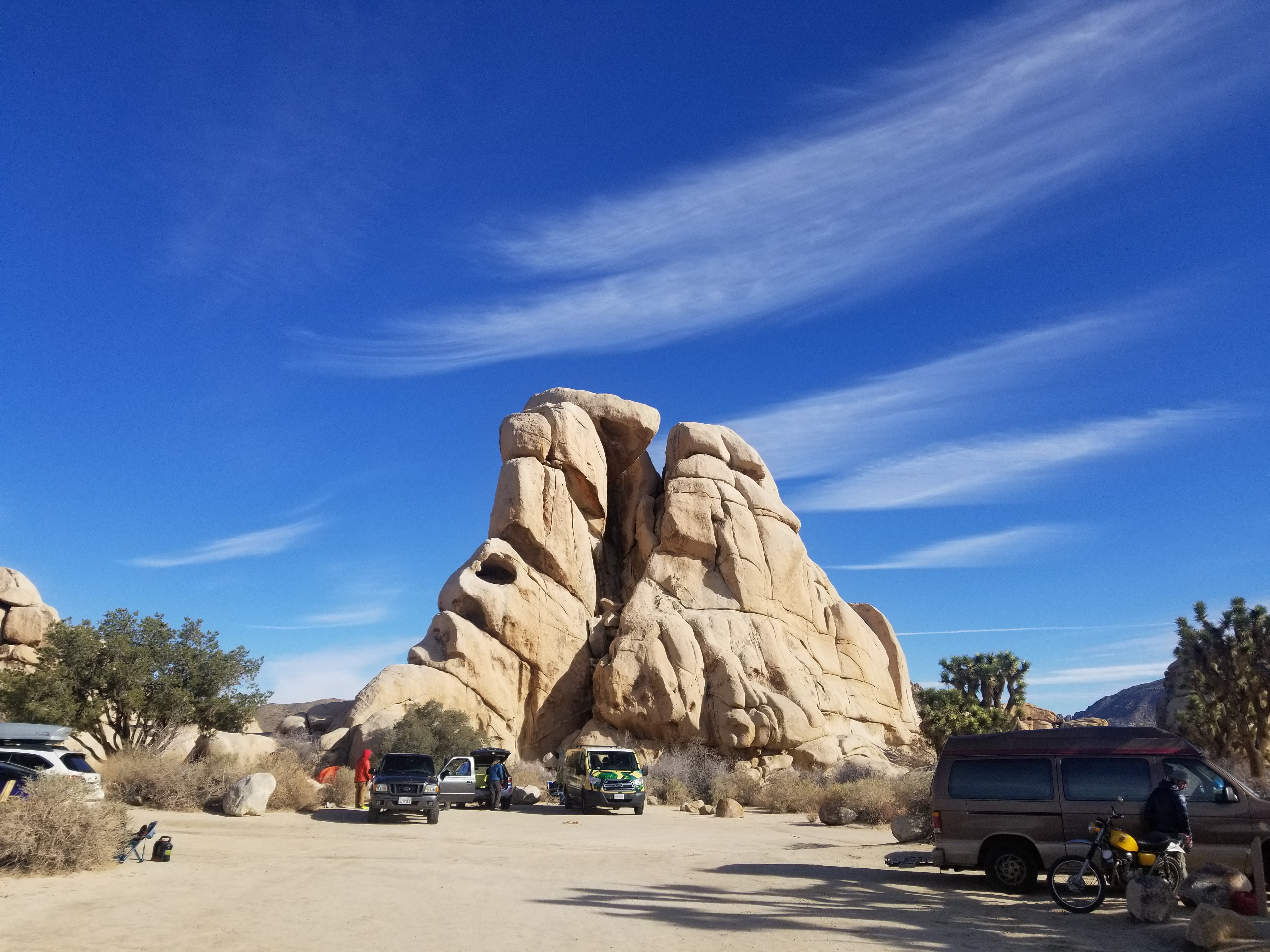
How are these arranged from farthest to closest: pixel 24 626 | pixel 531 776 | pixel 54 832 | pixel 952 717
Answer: pixel 24 626 → pixel 952 717 → pixel 531 776 → pixel 54 832

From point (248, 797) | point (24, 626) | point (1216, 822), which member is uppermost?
point (24, 626)

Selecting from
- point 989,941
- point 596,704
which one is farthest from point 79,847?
point 596,704

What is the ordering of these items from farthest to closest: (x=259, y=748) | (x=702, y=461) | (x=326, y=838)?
(x=702, y=461) → (x=259, y=748) → (x=326, y=838)

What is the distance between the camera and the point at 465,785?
1105 inches

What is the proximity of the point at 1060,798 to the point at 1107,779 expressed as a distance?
2.20 feet

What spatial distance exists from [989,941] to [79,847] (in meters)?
11.9

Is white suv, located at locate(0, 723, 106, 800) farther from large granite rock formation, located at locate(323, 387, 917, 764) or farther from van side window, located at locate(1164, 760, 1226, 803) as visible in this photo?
van side window, located at locate(1164, 760, 1226, 803)

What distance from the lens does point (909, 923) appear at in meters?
10.7

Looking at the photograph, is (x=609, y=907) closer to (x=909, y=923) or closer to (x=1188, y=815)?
(x=909, y=923)

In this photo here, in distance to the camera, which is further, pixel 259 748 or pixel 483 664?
pixel 483 664

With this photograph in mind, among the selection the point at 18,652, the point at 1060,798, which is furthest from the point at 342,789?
the point at 18,652

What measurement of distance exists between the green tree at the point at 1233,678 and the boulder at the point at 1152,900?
98.5 ft

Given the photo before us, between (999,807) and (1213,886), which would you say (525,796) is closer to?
(999,807)

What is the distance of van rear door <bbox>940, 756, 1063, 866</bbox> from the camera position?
41.7 ft
